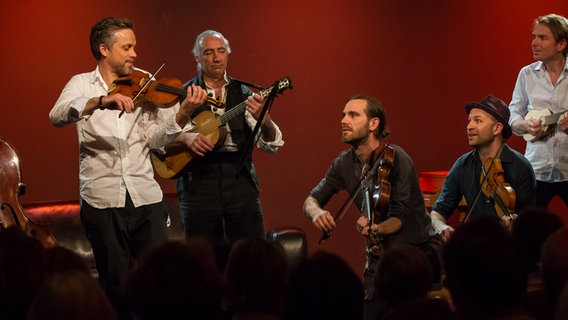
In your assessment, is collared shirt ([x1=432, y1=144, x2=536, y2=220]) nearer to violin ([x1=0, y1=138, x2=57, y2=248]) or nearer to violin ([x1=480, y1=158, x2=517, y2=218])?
violin ([x1=480, y1=158, x2=517, y2=218])

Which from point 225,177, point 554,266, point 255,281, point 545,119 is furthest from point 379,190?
point 255,281

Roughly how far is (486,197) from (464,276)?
2.48 meters

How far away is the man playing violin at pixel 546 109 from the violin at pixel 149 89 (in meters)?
2.11

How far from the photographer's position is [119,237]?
157 inches

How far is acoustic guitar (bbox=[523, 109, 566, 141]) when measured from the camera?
5020 millimetres

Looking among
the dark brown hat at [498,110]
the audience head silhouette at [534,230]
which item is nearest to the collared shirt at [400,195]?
the dark brown hat at [498,110]

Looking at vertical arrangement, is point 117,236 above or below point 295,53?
below

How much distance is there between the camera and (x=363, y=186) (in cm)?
438

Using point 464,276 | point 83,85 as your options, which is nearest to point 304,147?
point 83,85

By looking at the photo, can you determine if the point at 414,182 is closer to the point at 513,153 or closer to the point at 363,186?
the point at 363,186

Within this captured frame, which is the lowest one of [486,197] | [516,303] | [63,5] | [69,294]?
[486,197]

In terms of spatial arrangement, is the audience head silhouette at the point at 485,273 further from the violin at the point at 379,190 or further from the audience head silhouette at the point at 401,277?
the violin at the point at 379,190

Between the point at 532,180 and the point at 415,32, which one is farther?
the point at 415,32

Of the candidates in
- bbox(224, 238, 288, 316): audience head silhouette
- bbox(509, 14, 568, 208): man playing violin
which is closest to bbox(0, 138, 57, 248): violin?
bbox(224, 238, 288, 316): audience head silhouette
